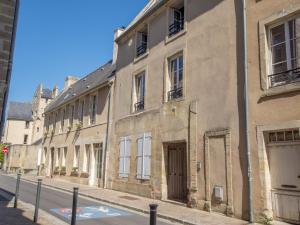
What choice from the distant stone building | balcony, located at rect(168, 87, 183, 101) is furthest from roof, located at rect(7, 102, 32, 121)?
balcony, located at rect(168, 87, 183, 101)

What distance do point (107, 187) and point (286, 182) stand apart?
9.89 m

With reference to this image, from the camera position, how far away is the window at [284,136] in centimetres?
727

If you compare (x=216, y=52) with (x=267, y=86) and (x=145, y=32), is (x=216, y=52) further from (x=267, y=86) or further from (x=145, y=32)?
(x=145, y=32)

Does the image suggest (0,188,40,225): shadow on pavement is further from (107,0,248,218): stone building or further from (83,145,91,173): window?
(83,145,91,173): window

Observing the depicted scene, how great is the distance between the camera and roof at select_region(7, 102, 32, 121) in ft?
170

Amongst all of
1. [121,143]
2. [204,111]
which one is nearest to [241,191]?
[204,111]

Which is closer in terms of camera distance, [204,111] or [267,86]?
[267,86]

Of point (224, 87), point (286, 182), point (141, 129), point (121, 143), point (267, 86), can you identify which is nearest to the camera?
point (286, 182)

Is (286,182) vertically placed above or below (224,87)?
below

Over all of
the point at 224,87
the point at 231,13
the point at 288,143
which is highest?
the point at 231,13

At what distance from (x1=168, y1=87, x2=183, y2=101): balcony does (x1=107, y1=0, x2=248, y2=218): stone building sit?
39 mm

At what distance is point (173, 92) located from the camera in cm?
1173

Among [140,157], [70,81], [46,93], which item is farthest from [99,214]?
[46,93]

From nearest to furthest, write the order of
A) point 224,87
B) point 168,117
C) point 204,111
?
1. point 224,87
2. point 204,111
3. point 168,117
